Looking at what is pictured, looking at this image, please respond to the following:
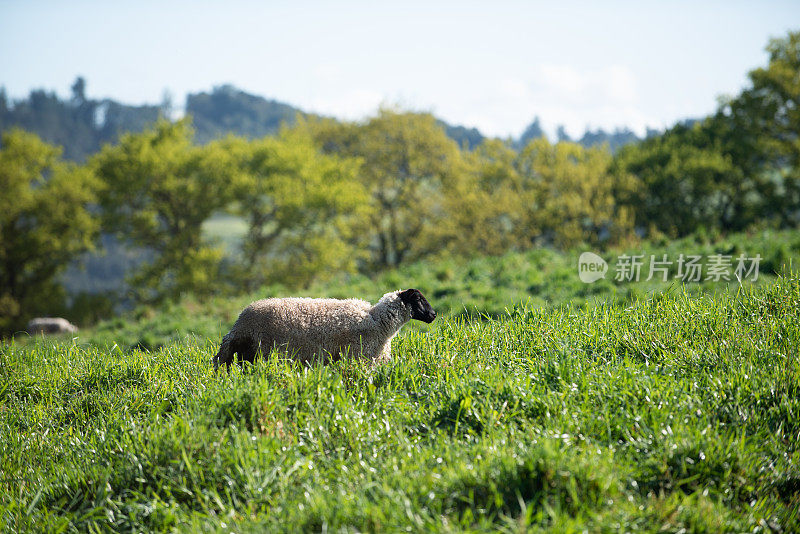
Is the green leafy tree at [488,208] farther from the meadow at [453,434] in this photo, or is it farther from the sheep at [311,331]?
the meadow at [453,434]

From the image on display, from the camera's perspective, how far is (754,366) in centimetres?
454

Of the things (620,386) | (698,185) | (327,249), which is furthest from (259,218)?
(620,386)

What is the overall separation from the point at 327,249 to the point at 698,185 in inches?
960

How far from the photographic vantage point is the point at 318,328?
5.62m

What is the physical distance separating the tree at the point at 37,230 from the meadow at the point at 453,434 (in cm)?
3462

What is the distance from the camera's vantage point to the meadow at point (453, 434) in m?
3.32

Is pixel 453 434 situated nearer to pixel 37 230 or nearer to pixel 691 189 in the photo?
pixel 691 189

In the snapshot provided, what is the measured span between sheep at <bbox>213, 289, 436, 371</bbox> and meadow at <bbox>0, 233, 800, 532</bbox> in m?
0.31

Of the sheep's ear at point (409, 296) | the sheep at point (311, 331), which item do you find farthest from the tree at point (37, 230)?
the sheep's ear at point (409, 296)

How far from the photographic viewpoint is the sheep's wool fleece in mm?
5535

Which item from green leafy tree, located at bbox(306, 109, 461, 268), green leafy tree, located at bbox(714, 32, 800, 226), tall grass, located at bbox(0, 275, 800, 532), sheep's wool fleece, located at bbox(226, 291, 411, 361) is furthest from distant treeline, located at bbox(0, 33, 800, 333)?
tall grass, located at bbox(0, 275, 800, 532)

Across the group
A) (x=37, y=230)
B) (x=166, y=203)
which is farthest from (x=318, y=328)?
(x=37, y=230)

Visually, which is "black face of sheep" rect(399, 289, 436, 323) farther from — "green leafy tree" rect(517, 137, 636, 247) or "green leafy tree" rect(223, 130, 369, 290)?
"green leafy tree" rect(517, 137, 636, 247)

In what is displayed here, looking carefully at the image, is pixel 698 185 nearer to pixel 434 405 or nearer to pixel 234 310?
pixel 234 310
